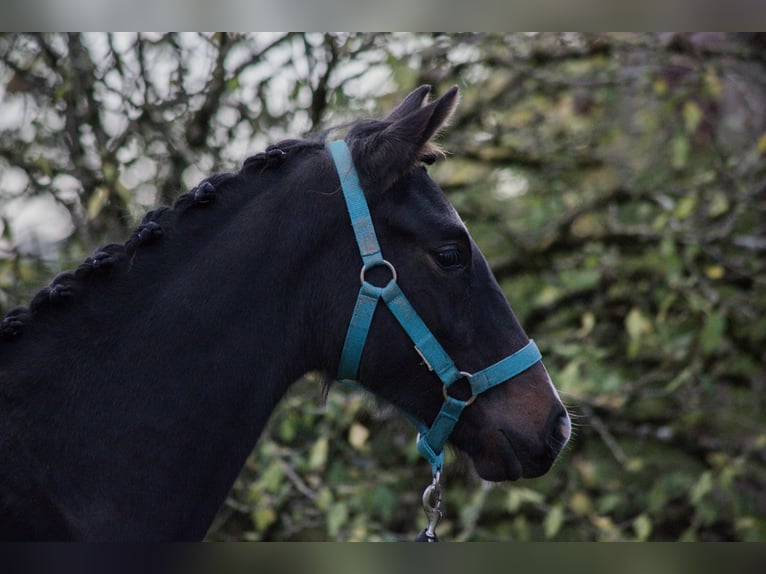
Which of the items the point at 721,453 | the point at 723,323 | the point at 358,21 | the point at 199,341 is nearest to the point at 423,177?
the point at 358,21

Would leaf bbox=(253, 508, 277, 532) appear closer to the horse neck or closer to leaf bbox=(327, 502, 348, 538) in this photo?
leaf bbox=(327, 502, 348, 538)

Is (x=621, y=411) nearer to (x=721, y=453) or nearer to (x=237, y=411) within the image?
(x=721, y=453)

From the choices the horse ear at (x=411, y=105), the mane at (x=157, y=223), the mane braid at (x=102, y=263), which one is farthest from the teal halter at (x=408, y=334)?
the mane braid at (x=102, y=263)

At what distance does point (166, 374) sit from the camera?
1954 mm

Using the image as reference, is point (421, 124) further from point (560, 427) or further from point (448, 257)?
point (560, 427)

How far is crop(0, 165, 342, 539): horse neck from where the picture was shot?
1.86m

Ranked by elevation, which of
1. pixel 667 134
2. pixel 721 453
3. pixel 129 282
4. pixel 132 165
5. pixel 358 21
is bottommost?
pixel 721 453

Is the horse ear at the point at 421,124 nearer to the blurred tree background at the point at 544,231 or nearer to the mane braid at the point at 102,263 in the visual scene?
the mane braid at the point at 102,263

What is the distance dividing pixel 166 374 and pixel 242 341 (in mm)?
208

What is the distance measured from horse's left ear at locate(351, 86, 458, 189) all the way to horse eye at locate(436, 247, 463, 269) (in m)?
0.24

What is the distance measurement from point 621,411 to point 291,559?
Result: 3.93 meters

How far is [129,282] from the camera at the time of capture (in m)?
2.00

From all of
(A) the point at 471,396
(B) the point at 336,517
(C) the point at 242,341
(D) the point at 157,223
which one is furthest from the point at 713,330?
(D) the point at 157,223

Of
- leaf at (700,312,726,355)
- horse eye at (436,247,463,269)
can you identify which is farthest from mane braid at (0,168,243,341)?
leaf at (700,312,726,355)
